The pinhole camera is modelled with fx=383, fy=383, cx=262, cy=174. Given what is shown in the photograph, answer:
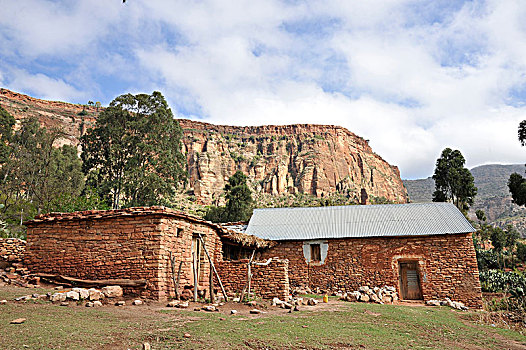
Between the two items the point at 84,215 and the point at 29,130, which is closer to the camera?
the point at 84,215

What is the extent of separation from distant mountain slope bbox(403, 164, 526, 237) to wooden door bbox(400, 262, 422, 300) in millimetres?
55819

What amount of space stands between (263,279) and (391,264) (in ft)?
25.2

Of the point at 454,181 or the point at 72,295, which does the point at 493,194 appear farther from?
the point at 72,295

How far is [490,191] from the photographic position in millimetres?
113188

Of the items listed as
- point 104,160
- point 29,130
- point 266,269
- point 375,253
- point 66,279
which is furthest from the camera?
point 29,130

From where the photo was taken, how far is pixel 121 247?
1170 cm

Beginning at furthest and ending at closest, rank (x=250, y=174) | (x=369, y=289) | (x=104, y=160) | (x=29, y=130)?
(x=250, y=174), (x=29, y=130), (x=104, y=160), (x=369, y=289)

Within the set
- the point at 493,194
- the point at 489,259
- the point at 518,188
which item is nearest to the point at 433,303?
the point at 518,188

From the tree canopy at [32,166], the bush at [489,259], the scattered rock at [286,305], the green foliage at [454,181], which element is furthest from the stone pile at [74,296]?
the green foliage at [454,181]

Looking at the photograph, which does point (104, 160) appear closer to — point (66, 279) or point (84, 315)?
point (66, 279)

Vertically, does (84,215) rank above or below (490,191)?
below

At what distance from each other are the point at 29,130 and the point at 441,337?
43073 millimetres

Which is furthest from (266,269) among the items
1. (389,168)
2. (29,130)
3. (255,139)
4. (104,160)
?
(389,168)

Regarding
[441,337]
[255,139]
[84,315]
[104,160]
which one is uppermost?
[255,139]
